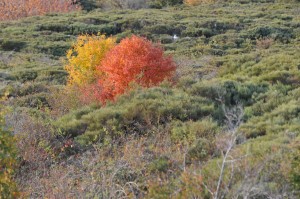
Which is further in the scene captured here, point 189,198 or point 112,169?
point 112,169

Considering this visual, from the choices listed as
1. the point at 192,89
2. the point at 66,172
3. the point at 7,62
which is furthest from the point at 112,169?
the point at 7,62

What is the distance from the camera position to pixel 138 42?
17703 mm

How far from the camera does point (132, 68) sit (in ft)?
54.1

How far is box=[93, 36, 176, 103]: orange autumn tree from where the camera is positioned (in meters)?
16.0

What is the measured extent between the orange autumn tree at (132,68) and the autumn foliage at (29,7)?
4026cm

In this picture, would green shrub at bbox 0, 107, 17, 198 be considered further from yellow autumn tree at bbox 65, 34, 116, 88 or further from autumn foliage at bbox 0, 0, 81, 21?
autumn foliage at bbox 0, 0, 81, 21

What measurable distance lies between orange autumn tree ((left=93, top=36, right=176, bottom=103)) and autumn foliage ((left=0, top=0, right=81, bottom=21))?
40255 mm

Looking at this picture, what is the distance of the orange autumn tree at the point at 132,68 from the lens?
1602cm

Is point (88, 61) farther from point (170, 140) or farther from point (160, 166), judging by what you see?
point (160, 166)

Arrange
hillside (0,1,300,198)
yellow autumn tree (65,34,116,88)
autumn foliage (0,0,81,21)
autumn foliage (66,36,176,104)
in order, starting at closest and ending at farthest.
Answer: hillside (0,1,300,198) → autumn foliage (66,36,176,104) → yellow autumn tree (65,34,116,88) → autumn foliage (0,0,81,21)

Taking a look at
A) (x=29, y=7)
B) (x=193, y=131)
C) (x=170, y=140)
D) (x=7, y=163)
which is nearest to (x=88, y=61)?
(x=193, y=131)

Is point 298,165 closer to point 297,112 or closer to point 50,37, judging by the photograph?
point 297,112

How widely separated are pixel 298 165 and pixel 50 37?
35778mm

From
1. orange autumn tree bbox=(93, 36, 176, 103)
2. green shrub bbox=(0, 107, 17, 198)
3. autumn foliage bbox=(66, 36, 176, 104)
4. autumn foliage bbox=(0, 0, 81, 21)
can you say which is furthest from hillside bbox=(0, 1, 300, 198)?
autumn foliage bbox=(0, 0, 81, 21)
